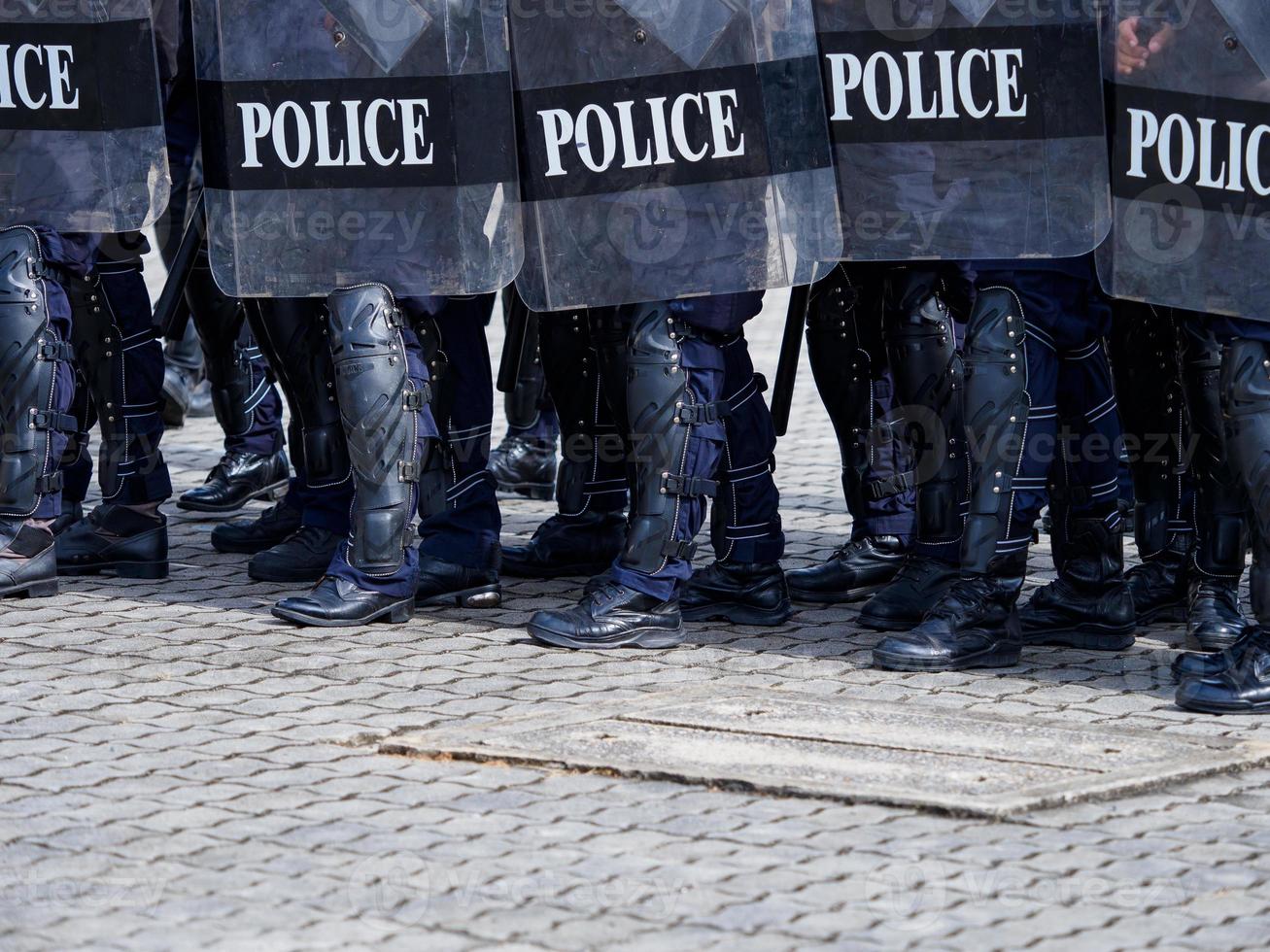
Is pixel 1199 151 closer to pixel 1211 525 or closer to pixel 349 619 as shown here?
pixel 1211 525

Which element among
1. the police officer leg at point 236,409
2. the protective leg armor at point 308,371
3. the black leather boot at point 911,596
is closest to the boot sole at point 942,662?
the black leather boot at point 911,596

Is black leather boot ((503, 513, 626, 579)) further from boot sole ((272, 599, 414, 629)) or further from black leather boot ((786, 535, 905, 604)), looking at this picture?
boot sole ((272, 599, 414, 629))

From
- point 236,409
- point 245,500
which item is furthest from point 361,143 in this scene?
point 245,500

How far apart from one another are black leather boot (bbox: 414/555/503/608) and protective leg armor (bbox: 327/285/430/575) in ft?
0.95

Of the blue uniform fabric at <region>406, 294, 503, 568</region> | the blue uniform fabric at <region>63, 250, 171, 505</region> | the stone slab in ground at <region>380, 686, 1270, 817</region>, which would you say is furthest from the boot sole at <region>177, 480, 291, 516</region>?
the stone slab in ground at <region>380, 686, 1270, 817</region>

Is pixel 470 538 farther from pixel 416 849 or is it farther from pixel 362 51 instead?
pixel 416 849

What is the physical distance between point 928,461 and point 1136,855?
2.05m

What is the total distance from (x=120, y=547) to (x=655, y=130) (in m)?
2.02

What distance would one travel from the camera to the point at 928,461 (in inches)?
223

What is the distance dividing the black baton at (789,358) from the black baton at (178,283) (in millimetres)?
1645

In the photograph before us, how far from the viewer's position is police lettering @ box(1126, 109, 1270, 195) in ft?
15.8

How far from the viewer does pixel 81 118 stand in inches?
229

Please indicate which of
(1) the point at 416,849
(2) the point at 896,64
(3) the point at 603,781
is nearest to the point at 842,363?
(2) the point at 896,64

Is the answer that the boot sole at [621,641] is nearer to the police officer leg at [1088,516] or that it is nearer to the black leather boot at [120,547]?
→ the police officer leg at [1088,516]
